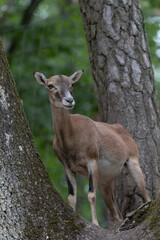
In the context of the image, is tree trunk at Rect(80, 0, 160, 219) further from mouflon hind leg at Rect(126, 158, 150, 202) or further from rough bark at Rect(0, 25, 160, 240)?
rough bark at Rect(0, 25, 160, 240)

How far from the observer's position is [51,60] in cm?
1592

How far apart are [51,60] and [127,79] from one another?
656 cm

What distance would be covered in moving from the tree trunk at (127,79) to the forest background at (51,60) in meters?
3.93

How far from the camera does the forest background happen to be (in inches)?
574

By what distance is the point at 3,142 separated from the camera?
5.15 m

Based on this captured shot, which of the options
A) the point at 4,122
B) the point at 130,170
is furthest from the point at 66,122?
the point at 4,122

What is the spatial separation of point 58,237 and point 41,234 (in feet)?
0.61

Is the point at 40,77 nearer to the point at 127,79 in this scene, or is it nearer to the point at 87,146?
the point at 87,146

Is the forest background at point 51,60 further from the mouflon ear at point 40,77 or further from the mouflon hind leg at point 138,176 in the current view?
the mouflon ear at point 40,77

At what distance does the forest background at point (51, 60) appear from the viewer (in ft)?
47.8

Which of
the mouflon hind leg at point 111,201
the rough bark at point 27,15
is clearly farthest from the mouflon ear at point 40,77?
the rough bark at point 27,15

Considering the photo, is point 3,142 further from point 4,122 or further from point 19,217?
point 19,217

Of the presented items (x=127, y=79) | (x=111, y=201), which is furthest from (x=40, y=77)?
(x=111, y=201)

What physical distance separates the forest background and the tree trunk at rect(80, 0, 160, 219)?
3932 mm
